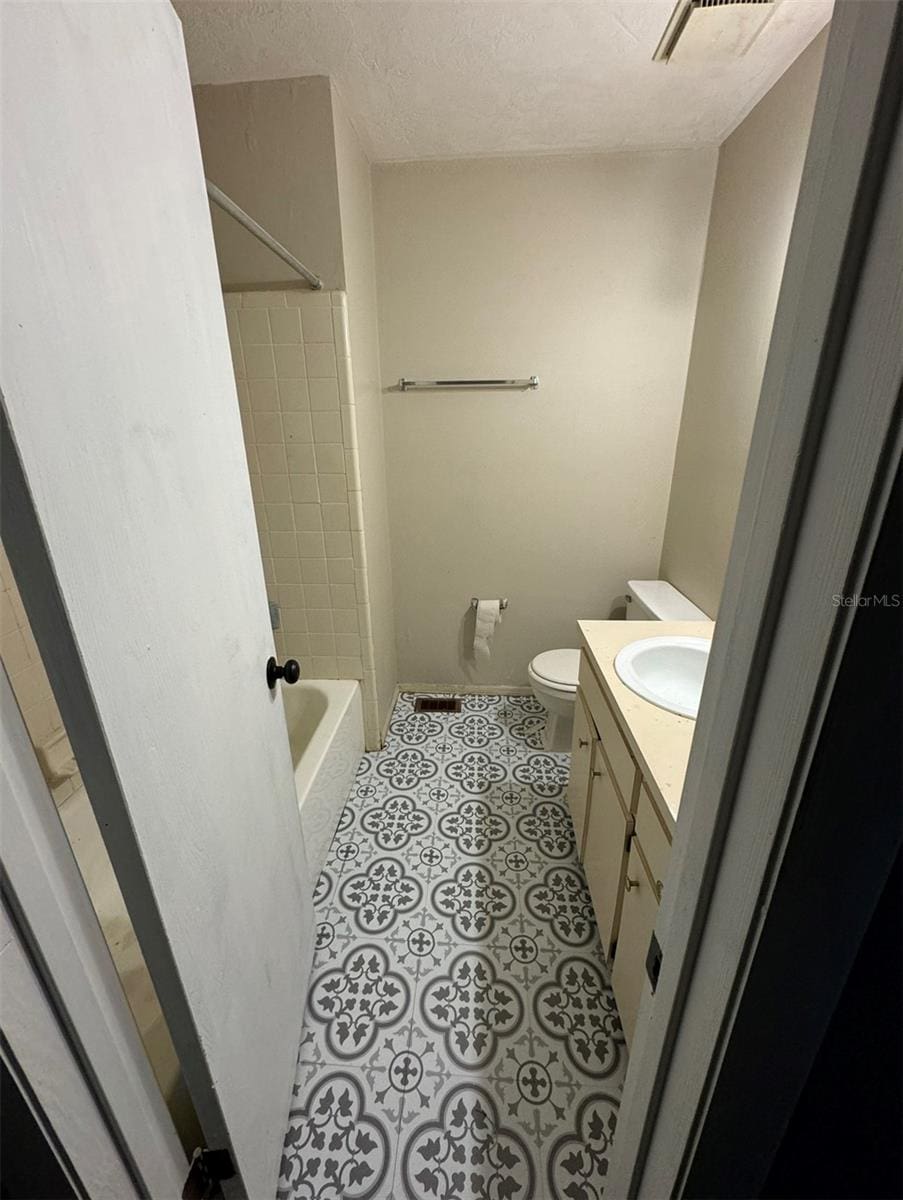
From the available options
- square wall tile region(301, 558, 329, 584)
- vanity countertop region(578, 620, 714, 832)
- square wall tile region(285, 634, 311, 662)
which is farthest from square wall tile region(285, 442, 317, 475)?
vanity countertop region(578, 620, 714, 832)

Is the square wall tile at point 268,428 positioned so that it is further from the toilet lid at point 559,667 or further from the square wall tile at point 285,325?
the toilet lid at point 559,667

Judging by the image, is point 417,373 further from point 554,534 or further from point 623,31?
point 623,31

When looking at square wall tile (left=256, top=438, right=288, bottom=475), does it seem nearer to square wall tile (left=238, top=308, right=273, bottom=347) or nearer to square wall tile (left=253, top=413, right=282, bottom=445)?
square wall tile (left=253, top=413, right=282, bottom=445)

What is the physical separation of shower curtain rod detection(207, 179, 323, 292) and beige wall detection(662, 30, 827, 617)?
1.41 meters

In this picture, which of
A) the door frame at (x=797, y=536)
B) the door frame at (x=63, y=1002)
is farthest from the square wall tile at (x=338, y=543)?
the door frame at (x=797, y=536)

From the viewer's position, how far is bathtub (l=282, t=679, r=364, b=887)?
5.27 feet

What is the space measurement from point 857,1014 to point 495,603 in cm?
208

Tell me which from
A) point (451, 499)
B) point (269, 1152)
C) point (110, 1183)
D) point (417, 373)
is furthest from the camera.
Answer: point (451, 499)

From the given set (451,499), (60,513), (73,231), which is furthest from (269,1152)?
(451,499)

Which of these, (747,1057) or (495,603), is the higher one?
(747,1057)

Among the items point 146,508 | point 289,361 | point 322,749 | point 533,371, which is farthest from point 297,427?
point 146,508

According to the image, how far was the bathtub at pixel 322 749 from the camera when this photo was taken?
161 cm

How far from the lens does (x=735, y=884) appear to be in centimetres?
43

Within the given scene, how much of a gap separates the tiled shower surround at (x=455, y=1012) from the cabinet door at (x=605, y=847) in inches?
7.2
